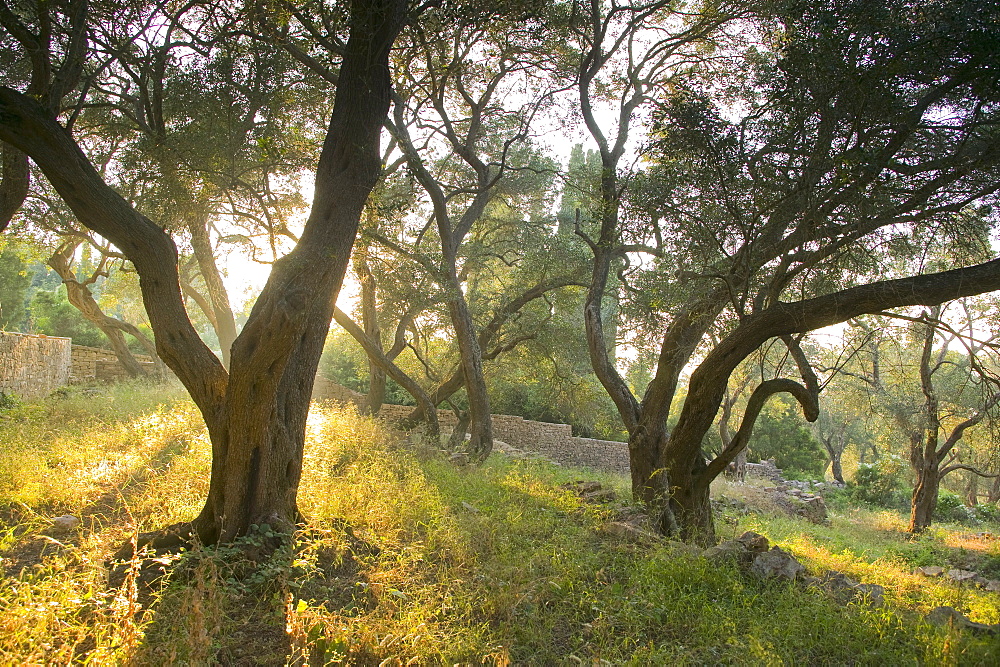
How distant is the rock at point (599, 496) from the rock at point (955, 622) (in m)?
3.67

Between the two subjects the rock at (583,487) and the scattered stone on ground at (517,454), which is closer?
the rock at (583,487)

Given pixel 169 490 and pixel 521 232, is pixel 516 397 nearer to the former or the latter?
pixel 521 232

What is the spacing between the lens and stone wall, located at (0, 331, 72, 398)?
1103 centimetres

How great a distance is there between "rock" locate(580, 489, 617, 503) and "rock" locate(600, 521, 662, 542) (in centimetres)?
129

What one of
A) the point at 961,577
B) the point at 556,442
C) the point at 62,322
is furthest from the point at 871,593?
the point at 62,322

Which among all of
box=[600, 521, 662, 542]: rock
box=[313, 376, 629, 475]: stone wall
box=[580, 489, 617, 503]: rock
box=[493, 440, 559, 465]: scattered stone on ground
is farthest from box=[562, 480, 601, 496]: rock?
box=[313, 376, 629, 475]: stone wall

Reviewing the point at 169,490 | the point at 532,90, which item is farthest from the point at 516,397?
the point at 169,490

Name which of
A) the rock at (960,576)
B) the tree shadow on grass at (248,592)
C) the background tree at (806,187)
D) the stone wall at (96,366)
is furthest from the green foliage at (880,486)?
the stone wall at (96,366)

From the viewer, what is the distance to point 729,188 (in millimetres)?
6453

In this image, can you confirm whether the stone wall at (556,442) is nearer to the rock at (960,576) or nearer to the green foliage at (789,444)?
the rock at (960,576)

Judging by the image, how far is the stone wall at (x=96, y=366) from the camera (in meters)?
16.7

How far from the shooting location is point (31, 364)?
12.1 metres

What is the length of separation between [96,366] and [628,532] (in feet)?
59.1

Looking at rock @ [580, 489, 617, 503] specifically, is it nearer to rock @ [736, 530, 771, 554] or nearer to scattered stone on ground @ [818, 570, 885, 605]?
rock @ [736, 530, 771, 554]
